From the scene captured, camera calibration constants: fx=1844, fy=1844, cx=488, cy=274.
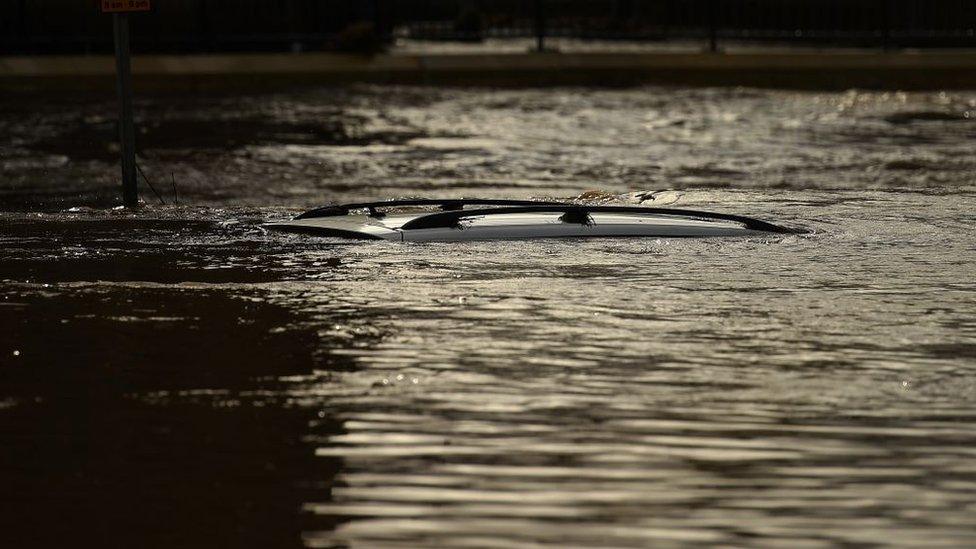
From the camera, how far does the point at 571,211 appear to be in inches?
401

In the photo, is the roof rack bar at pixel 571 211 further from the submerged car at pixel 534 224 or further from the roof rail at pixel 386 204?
the roof rail at pixel 386 204

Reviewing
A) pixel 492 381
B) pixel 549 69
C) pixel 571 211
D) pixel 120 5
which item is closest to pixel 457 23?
pixel 549 69

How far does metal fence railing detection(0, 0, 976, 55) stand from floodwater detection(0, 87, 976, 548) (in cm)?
1057

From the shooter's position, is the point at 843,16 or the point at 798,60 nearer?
the point at 798,60

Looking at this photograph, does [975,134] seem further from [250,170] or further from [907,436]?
[907,436]

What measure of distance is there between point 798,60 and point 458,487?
19.5m

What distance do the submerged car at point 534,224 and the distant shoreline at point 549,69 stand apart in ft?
42.4

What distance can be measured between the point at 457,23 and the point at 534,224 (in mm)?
20235

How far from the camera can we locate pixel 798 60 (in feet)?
78.9

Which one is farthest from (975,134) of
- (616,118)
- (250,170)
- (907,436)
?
(907,436)

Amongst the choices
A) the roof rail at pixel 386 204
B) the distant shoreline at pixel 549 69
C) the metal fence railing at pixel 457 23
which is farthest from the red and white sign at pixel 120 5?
the distant shoreline at pixel 549 69

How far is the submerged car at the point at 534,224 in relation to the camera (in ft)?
33.1

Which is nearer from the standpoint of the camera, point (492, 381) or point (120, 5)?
point (492, 381)

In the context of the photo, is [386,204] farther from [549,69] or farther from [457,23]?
[457,23]
